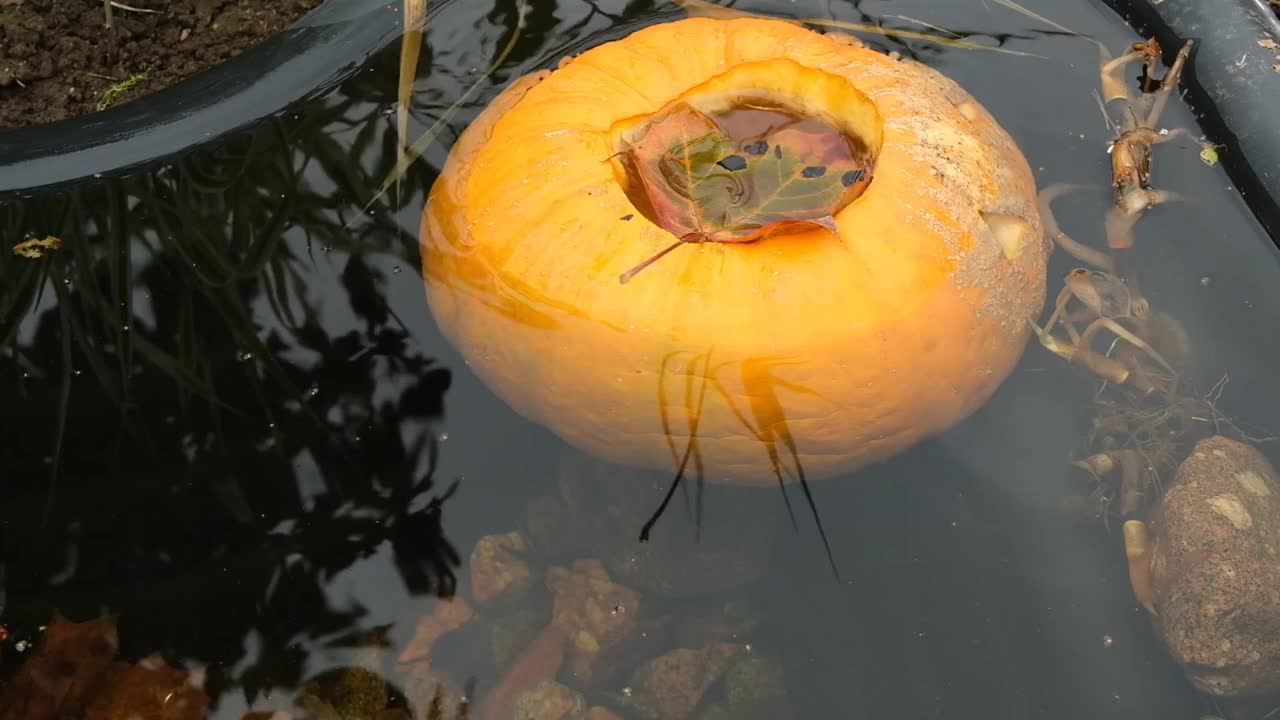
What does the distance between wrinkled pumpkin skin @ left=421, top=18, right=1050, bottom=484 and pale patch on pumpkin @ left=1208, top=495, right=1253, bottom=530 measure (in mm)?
407

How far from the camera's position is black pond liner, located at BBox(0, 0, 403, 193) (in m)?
2.11

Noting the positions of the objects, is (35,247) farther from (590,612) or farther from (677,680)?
(677,680)

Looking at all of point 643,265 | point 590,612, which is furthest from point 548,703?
point 643,265

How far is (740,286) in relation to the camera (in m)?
1.58

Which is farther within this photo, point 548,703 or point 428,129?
point 428,129

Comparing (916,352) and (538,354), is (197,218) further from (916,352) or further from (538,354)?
(916,352)

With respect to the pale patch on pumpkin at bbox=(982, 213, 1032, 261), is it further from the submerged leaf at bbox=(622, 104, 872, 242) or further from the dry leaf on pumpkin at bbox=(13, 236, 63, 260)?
the dry leaf on pumpkin at bbox=(13, 236, 63, 260)

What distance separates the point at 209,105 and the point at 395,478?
957 mm

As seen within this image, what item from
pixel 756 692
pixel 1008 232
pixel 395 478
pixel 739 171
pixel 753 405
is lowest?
pixel 756 692

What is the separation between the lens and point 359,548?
71.7 inches

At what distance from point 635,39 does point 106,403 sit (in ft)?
4.01

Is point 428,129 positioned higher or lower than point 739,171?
lower

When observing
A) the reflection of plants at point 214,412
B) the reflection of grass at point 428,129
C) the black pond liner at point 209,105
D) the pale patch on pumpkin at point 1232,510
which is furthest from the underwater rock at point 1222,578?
the black pond liner at point 209,105

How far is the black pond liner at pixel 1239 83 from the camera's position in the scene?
1.92 m
